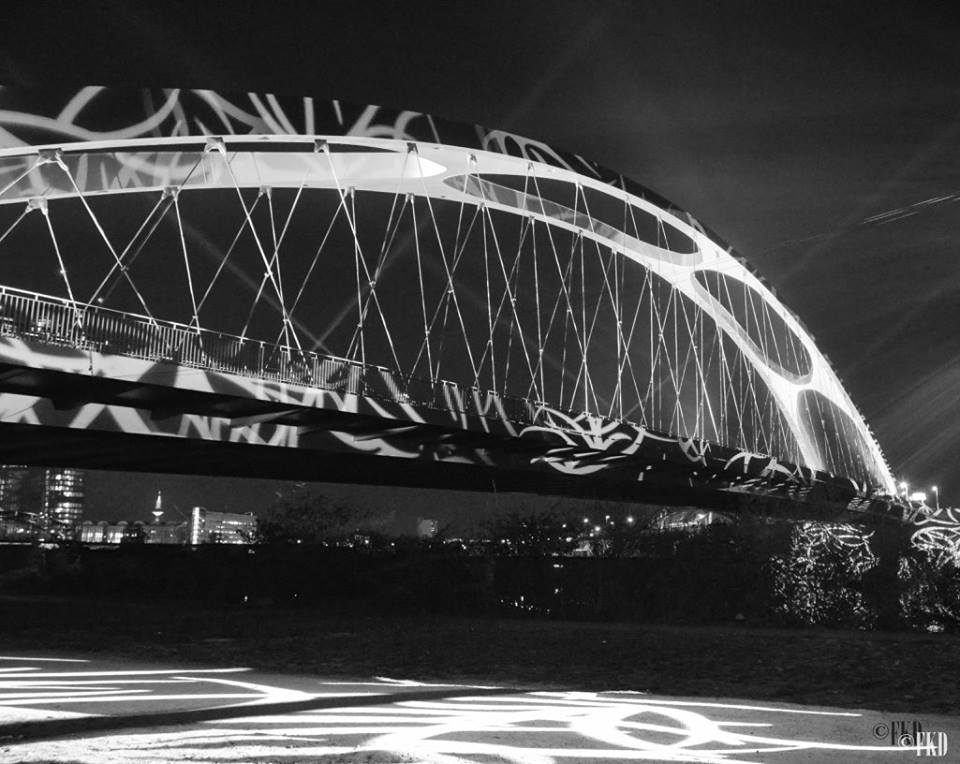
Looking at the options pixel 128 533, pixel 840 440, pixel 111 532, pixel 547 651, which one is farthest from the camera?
pixel 111 532

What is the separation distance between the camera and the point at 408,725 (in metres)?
10.9

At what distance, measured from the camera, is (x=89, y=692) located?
13.3 m

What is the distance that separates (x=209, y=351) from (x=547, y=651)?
1176 cm

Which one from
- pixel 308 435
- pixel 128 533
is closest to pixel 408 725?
pixel 308 435

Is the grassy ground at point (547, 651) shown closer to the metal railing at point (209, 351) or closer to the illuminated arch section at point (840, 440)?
the metal railing at point (209, 351)

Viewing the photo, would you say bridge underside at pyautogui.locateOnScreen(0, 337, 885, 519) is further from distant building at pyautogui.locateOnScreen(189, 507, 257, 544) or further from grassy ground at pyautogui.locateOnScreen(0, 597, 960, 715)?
distant building at pyautogui.locateOnScreen(189, 507, 257, 544)

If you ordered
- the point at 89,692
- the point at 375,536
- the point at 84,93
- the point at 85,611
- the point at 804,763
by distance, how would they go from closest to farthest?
the point at 804,763, the point at 89,692, the point at 84,93, the point at 85,611, the point at 375,536

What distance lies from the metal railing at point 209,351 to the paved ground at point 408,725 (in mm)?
10704

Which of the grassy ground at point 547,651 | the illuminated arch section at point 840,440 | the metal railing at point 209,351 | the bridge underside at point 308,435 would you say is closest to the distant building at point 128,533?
the bridge underside at point 308,435

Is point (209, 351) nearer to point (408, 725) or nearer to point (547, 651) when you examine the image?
point (547, 651)

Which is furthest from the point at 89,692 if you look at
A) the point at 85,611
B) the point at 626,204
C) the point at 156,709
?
the point at 626,204

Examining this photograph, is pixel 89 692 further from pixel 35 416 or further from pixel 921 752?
pixel 35 416

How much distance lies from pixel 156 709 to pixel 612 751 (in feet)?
16.4

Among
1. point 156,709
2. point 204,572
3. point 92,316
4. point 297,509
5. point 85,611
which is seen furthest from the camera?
point 297,509
